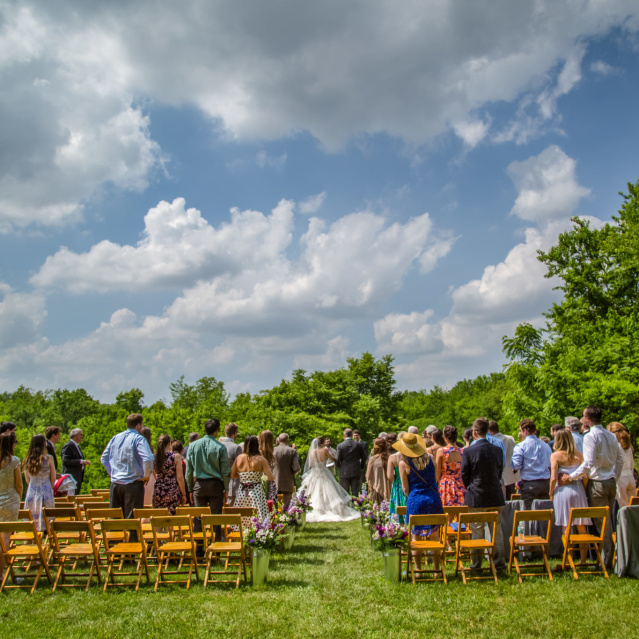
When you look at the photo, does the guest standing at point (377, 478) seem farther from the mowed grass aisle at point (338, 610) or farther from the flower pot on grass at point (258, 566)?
the flower pot on grass at point (258, 566)

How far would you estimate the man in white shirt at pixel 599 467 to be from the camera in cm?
761

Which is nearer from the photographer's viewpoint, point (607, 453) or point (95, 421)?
point (607, 453)

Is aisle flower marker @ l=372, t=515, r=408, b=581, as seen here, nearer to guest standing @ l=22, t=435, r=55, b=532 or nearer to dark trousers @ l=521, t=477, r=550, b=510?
dark trousers @ l=521, t=477, r=550, b=510

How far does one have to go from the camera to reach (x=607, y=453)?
302 inches

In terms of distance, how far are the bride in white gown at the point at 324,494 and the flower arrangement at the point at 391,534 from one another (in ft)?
25.0

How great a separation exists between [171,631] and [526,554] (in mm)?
5355

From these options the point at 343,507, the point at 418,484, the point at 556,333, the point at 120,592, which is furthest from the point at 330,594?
the point at 556,333

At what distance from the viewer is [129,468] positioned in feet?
28.3

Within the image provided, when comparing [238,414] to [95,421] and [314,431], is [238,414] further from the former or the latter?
[95,421]

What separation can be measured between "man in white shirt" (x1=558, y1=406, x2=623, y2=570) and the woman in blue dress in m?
1.90

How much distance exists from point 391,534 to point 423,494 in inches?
26.1

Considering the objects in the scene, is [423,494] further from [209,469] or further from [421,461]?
[209,469]

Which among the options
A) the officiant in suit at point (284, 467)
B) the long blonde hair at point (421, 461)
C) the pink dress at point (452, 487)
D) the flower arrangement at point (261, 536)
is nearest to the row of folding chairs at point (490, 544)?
the long blonde hair at point (421, 461)

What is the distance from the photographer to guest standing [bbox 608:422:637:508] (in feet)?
27.5
